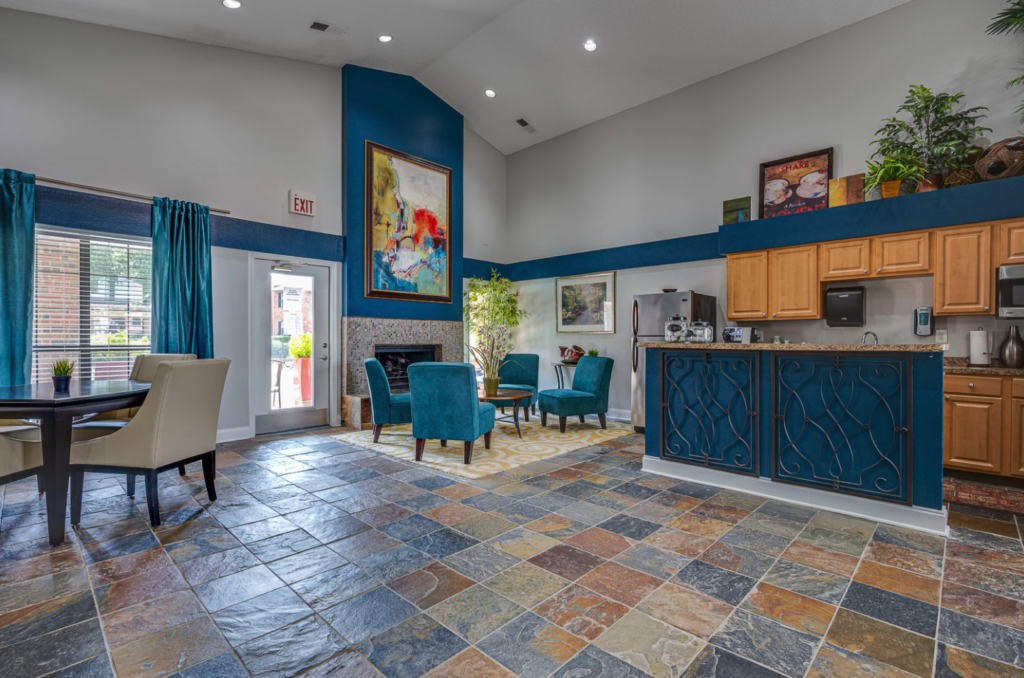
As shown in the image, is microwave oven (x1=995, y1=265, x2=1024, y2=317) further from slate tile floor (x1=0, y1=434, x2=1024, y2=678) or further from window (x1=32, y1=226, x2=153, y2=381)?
window (x1=32, y1=226, x2=153, y2=381)

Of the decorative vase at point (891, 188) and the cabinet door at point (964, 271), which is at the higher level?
the decorative vase at point (891, 188)

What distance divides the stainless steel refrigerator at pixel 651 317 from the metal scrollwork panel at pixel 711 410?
1835 millimetres

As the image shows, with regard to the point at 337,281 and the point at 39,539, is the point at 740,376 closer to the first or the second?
the point at 39,539

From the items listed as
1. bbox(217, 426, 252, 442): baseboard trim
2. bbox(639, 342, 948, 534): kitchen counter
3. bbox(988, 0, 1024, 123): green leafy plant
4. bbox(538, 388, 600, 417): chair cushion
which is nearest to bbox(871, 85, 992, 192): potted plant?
bbox(988, 0, 1024, 123): green leafy plant

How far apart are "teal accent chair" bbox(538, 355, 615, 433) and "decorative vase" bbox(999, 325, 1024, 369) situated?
3.52 meters

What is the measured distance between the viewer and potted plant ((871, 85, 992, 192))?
4.18 metres

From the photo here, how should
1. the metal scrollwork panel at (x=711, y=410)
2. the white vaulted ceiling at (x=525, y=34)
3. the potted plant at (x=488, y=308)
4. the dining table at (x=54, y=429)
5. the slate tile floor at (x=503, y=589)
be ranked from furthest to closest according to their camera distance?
the potted plant at (x=488, y=308)
the white vaulted ceiling at (x=525, y=34)
the metal scrollwork panel at (x=711, y=410)
the dining table at (x=54, y=429)
the slate tile floor at (x=503, y=589)

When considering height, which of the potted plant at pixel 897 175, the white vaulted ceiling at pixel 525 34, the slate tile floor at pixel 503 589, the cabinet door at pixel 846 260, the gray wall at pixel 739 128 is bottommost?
the slate tile floor at pixel 503 589

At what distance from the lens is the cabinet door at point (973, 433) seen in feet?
12.2

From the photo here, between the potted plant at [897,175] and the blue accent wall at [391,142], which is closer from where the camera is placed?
the potted plant at [897,175]

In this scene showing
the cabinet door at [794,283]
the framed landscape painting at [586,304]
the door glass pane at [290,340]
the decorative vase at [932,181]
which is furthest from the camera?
the framed landscape painting at [586,304]

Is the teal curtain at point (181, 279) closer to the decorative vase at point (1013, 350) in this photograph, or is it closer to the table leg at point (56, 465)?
the table leg at point (56, 465)

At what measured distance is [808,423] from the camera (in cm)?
323

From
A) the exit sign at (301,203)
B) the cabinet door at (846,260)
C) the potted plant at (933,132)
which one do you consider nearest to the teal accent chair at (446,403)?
the exit sign at (301,203)
